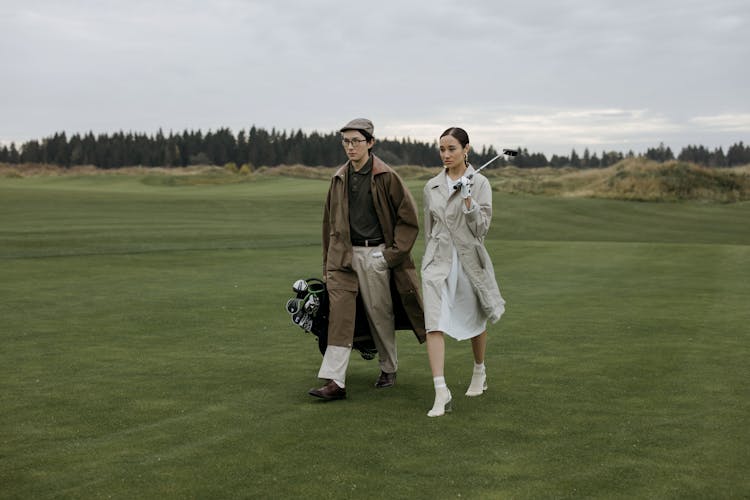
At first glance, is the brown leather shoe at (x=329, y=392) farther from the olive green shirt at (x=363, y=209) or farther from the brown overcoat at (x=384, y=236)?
the olive green shirt at (x=363, y=209)

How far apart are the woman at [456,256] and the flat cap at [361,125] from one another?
0.79 metres

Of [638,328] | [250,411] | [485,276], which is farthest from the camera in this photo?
[638,328]

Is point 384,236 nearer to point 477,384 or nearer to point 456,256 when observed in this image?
point 456,256

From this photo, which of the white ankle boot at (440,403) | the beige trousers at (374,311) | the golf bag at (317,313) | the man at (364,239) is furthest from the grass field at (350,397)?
the man at (364,239)

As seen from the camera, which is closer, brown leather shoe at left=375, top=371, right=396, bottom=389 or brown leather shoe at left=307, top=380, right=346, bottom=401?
brown leather shoe at left=307, top=380, right=346, bottom=401

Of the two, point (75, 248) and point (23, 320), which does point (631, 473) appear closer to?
point (23, 320)

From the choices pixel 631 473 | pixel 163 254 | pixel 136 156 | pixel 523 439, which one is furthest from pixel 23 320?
pixel 136 156

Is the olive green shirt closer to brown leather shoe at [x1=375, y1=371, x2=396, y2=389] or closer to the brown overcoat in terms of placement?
the brown overcoat

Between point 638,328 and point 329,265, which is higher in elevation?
point 329,265

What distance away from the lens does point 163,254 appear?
74.7 ft

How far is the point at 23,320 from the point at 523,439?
8.17 metres

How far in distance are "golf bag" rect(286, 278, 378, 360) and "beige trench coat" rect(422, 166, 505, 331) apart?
3.17ft

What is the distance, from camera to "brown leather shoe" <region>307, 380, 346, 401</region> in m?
7.55

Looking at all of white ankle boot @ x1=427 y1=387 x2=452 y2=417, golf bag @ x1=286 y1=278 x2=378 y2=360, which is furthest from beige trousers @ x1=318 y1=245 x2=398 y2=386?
white ankle boot @ x1=427 y1=387 x2=452 y2=417
